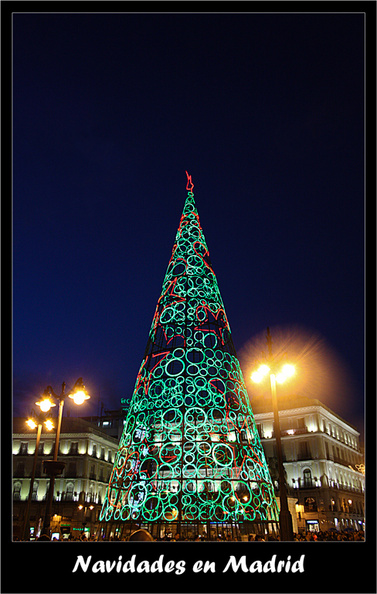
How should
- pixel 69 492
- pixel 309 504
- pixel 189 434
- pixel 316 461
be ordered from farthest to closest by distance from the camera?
pixel 69 492
pixel 316 461
pixel 309 504
pixel 189 434

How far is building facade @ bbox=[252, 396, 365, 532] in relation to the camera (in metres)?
40.7

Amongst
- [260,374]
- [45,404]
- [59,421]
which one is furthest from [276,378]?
[45,404]

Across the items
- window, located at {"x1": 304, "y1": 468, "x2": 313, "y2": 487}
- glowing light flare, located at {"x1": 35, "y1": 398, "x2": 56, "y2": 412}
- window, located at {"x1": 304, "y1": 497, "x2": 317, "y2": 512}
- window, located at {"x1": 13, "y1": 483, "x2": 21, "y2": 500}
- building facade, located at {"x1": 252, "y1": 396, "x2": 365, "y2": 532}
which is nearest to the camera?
glowing light flare, located at {"x1": 35, "y1": 398, "x2": 56, "y2": 412}

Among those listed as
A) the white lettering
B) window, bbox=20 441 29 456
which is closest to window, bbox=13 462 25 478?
window, bbox=20 441 29 456

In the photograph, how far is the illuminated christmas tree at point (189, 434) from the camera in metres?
9.83

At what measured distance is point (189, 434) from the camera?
10648 mm

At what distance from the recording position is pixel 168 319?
40.0 feet

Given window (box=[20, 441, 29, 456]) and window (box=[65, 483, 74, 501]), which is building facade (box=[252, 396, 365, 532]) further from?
window (box=[20, 441, 29, 456])

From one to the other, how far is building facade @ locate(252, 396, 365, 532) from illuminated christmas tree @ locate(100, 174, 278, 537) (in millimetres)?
31423

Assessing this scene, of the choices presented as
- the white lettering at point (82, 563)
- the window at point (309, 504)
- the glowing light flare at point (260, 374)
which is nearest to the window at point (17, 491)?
the window at point (309, 504)

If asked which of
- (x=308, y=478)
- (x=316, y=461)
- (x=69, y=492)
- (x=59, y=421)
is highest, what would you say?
(x=59, y=421)

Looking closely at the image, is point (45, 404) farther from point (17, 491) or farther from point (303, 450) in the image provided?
point (17, 491)

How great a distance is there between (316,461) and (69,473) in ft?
82.0
